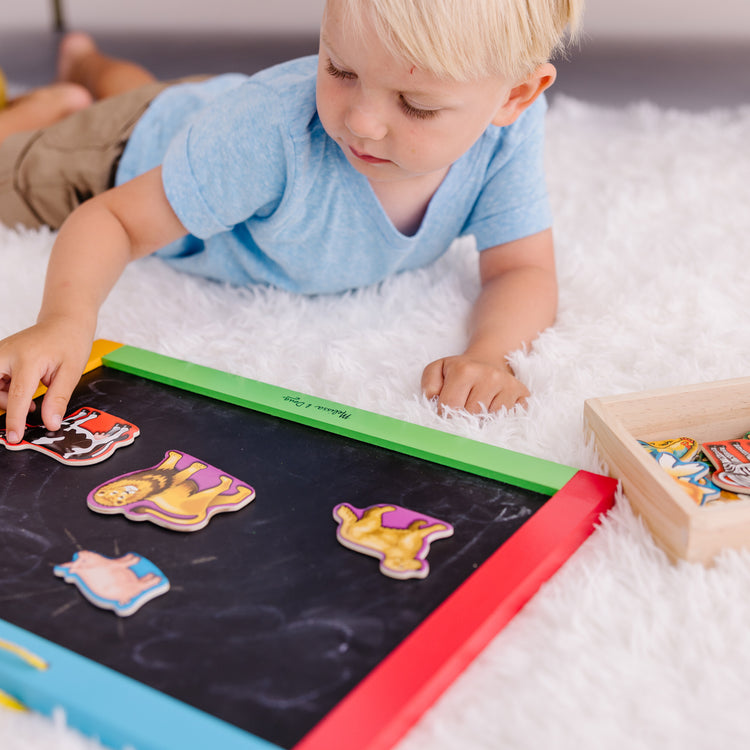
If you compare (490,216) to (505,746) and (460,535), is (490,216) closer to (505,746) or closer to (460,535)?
(460,535)

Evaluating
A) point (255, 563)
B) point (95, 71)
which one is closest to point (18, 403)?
point (255, 563)

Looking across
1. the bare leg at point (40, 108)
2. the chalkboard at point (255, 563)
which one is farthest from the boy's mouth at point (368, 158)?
the bare leg at point (40, 108)

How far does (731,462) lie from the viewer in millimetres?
634

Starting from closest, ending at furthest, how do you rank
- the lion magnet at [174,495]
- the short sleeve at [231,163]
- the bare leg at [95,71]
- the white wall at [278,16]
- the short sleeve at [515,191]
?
the lion magnet at [174,495] < the short sleeve at [231,163] < the short sleeve at [515,191] < the bare leg at [95,71] < the white wall at [278,16]

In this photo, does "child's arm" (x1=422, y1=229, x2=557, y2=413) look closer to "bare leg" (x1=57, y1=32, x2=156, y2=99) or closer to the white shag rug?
the white shag rug

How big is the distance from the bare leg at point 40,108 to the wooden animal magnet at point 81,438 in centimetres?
83

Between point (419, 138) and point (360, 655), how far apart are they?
408 millimetres

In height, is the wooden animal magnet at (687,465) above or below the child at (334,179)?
below

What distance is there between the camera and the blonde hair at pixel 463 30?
24.1 inches

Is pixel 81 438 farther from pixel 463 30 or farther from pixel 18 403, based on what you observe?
pixel 463 30

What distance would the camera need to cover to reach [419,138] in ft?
2.25

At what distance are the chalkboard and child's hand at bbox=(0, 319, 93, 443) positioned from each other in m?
0.03

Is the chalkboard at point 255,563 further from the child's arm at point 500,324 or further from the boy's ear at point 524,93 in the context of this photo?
the boy's ear at point 524,93

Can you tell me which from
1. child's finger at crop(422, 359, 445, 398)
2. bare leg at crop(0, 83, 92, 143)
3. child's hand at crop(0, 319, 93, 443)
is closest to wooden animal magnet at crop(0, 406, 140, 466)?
child's hand at crop(0, 319, 93, 443)
